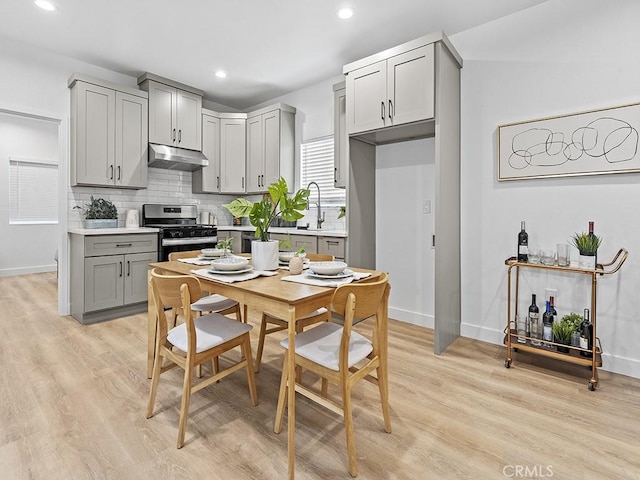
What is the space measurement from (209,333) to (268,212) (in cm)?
76

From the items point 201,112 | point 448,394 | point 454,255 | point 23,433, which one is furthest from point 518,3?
point 23,433

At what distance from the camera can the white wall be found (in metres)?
2.45

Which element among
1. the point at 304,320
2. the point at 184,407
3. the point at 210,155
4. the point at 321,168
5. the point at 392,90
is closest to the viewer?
the point at 184,407

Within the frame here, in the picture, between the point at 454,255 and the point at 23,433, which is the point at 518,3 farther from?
the point at 23,433

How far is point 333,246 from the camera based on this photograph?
3.60m

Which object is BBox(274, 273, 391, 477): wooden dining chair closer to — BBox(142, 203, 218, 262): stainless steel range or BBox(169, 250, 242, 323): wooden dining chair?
BBox(169, 250, 242, 323): wooden dining chair

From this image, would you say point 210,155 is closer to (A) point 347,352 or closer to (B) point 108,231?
(B) point 108,231

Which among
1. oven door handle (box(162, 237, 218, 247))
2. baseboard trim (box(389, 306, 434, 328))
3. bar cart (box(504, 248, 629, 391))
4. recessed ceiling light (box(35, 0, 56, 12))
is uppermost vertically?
recessed ceiling light (box(35, 0, 56, 12))

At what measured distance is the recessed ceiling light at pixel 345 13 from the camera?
9.40 ft

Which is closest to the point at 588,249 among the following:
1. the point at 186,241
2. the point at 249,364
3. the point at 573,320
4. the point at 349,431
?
the point at 573,320

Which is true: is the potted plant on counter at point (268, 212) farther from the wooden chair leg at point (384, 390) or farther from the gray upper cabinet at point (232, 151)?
the gray upper cabinet at point (232, 151)

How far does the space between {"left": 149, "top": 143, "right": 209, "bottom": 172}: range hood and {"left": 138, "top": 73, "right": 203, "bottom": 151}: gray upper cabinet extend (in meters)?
0.14

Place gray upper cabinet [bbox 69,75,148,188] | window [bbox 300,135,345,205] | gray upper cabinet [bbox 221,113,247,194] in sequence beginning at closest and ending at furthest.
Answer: gray upper cabinet [bbox 69,75,148,188] < window [bbox 300,135,345,205] < gray upper cabinet [bbox 221,113,247,194]

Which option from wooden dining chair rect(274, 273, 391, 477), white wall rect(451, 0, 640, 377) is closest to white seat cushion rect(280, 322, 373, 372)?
wooden dining chair rect(274, 273, 391, 477)
